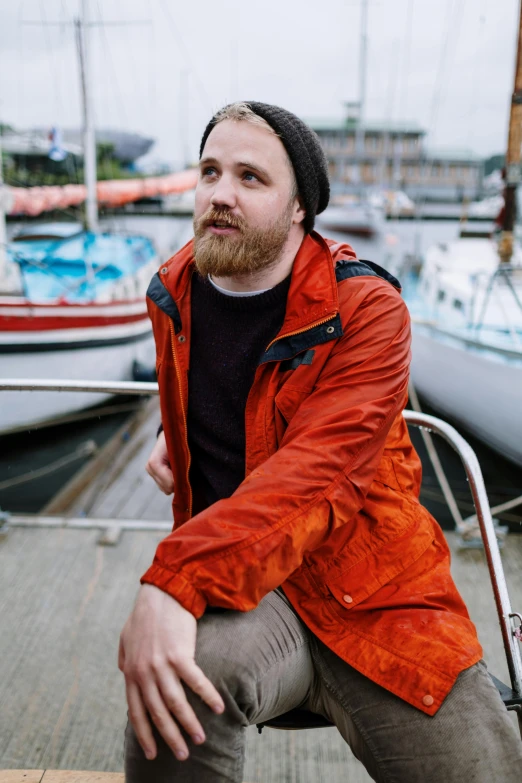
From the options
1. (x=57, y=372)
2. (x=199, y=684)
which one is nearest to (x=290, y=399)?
(x=199, y=684)

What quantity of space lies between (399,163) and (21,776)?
67.2 meters

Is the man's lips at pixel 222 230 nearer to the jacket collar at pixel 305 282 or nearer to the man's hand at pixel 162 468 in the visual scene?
the jacket collar at pixel 305 282

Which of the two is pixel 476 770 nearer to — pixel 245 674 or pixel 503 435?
pixel 245 674

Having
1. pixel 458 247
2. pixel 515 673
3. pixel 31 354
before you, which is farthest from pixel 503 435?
pixel 515 673

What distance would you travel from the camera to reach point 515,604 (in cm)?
289

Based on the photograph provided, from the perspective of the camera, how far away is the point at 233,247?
1.60m

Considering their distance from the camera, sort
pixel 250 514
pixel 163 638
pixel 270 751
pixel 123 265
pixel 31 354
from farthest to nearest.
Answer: pixel 123 265
pixel 31 354
pixel 270 751
pixel 250 514
pixel 163 638

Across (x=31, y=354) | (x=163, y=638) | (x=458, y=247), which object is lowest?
(x=31, y=354)

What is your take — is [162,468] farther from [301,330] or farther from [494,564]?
[494,564]

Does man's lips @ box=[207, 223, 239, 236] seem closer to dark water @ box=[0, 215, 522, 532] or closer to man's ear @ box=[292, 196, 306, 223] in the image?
man's ear @ box=[292, 196, 306, 223]

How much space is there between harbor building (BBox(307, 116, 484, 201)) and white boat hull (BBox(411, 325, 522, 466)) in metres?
48.5

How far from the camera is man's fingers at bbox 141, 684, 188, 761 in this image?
105 centimetres

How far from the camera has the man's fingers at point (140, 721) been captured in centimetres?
107

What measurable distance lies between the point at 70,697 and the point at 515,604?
2.01 m
